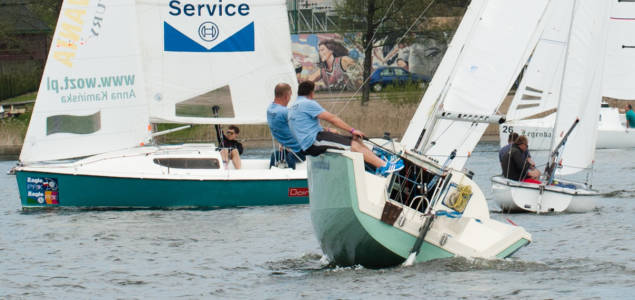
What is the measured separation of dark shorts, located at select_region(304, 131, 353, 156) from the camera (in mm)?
13870

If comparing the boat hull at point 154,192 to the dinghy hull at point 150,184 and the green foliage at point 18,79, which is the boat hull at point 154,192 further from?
the green foliage at point 18,79

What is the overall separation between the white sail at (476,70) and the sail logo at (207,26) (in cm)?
720

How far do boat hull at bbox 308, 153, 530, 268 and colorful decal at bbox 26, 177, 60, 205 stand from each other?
973 centimetres

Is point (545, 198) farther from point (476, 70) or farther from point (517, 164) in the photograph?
point (476, 70)

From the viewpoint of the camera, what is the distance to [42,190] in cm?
2297

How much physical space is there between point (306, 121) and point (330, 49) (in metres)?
51.0

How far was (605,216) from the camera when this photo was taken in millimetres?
20984

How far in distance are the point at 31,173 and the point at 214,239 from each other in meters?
5.52

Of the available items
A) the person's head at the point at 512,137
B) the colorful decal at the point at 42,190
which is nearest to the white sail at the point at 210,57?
the colorful decal at the point at 42,190

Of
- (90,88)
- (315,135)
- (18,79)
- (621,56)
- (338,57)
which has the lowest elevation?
(18,79)

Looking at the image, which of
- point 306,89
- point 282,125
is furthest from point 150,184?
point 306,89

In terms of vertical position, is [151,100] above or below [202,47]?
below

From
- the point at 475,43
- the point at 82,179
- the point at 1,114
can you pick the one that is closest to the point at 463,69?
the point at 475,43

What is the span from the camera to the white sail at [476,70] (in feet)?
55.9
